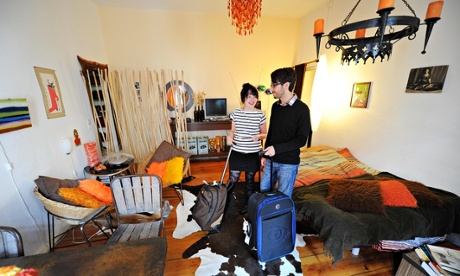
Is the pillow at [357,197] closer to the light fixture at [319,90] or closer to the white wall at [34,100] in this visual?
the light fixture at [319,90]

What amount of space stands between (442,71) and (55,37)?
382 cm

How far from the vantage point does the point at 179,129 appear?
2916mm

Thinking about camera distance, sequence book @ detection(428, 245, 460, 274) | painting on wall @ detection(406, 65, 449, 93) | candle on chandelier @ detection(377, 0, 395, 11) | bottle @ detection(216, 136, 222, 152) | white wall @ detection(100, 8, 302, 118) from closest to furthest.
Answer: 1. candle on chandelier @ detection(377, 0, 395, 11)
2. book @ detection(428, 245, 460, 274)
3. painting on wall @ detection(406, 65, 449, 93)
4. white wall @ detection(100, 8, 302, 118)
5. bottle @ detection(216, 136, 222, 152)

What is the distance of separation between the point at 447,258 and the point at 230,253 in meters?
1.45

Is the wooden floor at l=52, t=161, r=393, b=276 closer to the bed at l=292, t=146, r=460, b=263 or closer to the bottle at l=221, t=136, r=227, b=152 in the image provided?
the bed at l=292, t=146, r=460, b=263

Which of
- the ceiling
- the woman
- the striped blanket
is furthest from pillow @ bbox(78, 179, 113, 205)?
the ceiling

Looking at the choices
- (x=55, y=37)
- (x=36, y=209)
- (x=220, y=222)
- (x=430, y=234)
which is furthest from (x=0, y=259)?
(x=430, y=234)

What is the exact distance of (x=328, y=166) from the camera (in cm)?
240

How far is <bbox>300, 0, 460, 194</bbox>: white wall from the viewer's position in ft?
5.22

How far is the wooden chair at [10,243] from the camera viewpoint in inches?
34.9

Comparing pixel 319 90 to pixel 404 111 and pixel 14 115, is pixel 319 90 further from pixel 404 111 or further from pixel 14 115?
pixel 14 115

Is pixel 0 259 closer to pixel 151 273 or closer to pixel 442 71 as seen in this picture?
pixel 151 273

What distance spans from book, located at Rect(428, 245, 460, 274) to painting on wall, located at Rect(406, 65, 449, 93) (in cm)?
136

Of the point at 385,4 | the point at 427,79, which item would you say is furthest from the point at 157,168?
the point at 427,79
